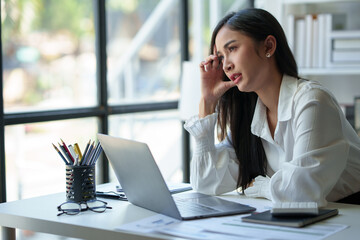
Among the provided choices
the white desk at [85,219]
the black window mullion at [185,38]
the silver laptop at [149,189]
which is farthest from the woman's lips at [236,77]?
the black window mullion at [185,38]

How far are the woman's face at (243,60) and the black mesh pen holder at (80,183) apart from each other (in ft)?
1.93

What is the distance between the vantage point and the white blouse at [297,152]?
5.70 ft

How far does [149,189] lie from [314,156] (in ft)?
1.62

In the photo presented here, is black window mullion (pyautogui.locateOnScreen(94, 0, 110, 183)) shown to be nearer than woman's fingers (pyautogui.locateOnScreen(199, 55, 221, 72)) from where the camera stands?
No

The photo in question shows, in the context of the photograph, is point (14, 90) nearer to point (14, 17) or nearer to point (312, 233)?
point (14, 17)

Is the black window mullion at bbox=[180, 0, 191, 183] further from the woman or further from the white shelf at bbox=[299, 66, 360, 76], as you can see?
the woman

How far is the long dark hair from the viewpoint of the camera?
2033 millimetres

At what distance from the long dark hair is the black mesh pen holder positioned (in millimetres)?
553

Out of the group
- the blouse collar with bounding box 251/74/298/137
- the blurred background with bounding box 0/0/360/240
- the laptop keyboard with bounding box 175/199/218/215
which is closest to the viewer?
the laptop keyboard with bounding box 175/199/218/215

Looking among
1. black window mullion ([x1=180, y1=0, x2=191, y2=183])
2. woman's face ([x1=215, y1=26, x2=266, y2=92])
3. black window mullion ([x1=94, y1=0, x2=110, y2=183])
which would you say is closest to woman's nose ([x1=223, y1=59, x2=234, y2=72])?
woman's face ([x1=215, y1=26, x2=266, y2=92])

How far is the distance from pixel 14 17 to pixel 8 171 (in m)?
0.76

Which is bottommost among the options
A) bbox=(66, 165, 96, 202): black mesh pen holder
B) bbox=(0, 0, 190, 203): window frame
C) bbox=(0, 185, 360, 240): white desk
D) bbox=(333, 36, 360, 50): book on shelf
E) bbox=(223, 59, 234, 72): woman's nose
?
bbox=(0, 185, 360, 240): white desk

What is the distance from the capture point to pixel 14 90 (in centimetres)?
298

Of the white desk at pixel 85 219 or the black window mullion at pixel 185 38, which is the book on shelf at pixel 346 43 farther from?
the white desk at pixel 85 219
